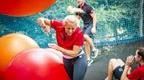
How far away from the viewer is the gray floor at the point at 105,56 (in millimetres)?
2748

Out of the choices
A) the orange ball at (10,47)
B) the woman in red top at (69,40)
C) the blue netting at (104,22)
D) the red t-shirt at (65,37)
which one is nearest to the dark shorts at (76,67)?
the woman in red top at (69,40)

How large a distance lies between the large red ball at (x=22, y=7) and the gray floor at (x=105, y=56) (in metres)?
0.59

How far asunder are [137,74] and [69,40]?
564mm

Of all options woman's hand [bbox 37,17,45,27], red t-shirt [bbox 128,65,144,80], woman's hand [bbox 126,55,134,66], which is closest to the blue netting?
woman's hand [bbox 37,17,45,27]

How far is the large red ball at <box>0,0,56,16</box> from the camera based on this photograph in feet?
8.25

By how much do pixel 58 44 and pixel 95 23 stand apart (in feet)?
1.18

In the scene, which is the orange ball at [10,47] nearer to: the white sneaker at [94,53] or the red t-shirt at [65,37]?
the red t-shirt at [65,37]

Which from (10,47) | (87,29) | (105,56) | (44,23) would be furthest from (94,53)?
(10,47)

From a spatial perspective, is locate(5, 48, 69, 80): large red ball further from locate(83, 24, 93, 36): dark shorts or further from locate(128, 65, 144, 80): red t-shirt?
locate(128, 65, 144, 80): red t-shirt

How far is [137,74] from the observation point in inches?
103

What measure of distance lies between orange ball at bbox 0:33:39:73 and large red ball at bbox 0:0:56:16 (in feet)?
0.60

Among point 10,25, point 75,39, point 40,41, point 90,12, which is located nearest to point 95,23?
point 90,12

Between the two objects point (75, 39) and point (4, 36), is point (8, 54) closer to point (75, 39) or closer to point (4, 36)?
point (4, 36)

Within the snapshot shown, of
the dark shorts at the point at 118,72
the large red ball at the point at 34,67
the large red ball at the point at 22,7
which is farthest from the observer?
the dark shorts at the point at 118,72
